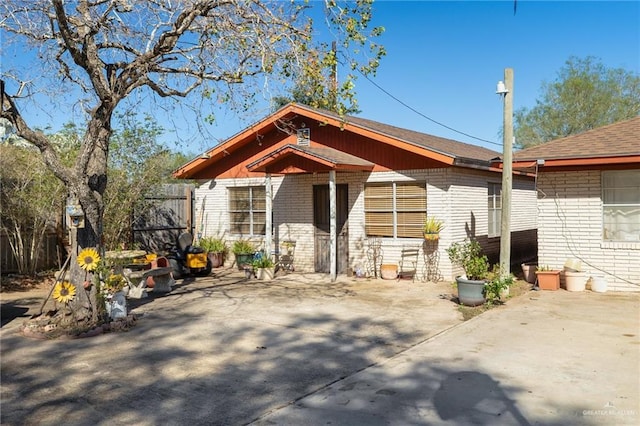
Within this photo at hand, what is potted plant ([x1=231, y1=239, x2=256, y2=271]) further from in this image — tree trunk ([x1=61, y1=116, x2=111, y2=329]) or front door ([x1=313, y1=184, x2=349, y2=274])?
tree trunk ([x1=61, y1=116, x2=111, y2=329])

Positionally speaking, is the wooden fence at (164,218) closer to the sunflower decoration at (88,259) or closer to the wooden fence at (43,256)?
the wooden fence at (43,256)

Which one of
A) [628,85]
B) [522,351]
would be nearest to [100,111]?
[522,351]

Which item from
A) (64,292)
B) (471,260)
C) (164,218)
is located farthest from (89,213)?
(164,218)

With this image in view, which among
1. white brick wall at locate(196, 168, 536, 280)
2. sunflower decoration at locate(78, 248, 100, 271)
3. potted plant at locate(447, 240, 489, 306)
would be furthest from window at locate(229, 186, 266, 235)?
sunflower decoration at locate(78, 248, 100, 271)

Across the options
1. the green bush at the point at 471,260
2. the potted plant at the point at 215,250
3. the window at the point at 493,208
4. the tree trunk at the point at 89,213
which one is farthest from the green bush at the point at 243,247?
the window at the point at 493,208

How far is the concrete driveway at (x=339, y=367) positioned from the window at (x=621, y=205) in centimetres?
150

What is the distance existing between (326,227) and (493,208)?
4.71 metres

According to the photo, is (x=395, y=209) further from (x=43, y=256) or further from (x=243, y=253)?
(x=43, y=256)

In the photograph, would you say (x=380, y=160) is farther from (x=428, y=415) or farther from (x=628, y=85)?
(x=628, y=85)

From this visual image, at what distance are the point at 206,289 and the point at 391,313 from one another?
15.4ft

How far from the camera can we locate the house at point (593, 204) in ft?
33.6

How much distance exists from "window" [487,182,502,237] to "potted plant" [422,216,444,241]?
269cm

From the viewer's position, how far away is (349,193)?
44.0 feet

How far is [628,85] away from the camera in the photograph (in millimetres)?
33969
